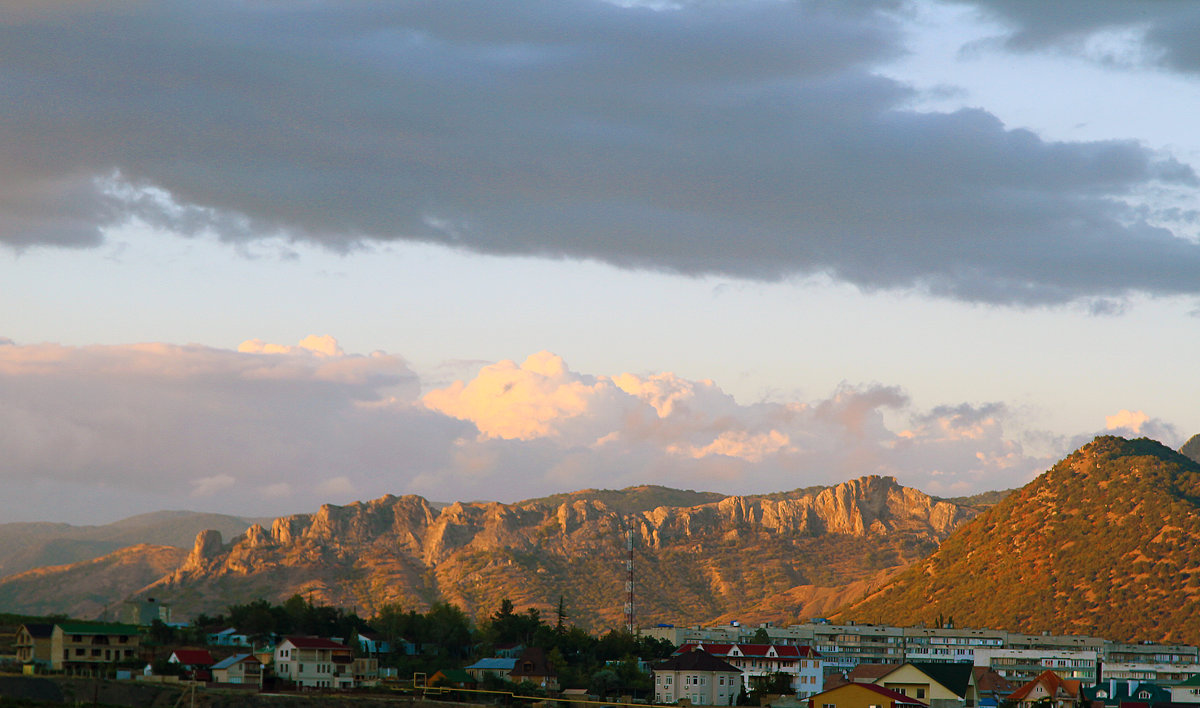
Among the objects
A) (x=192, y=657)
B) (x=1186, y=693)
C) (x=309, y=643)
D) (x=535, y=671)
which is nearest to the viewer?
(x=192, y=657)

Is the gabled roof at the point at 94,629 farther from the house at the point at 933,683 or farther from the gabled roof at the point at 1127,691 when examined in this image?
the gabled roof at the point at 1127,691

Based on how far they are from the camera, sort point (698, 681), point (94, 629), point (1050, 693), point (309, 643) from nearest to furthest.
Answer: point (94, 629) < point (309, 643) < point (1050, 693) < point (698, 681)

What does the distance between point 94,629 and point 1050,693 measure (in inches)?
4754

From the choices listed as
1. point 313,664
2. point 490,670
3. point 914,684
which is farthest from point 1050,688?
point 313,664

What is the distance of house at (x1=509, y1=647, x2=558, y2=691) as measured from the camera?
623ft

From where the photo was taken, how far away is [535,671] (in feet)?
633

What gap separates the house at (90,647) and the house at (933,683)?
91634 mm

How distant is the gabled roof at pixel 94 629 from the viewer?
545 feet

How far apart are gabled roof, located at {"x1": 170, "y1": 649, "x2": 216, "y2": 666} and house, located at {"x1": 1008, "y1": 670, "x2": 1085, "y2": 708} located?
9804 centimetres

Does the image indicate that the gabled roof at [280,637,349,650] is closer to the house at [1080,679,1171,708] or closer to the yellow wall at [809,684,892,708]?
the yellow wall at [809,684,892,708]

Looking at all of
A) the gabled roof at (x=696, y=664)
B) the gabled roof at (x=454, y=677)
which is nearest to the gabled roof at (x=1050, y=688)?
the gabled roof at (x=696, y=664)

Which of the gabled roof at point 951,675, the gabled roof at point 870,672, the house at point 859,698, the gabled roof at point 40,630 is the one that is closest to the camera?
the house at point 859,698

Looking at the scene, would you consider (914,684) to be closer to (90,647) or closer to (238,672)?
(238,672)

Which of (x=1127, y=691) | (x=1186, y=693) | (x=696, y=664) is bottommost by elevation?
(x=1127, y=691)
